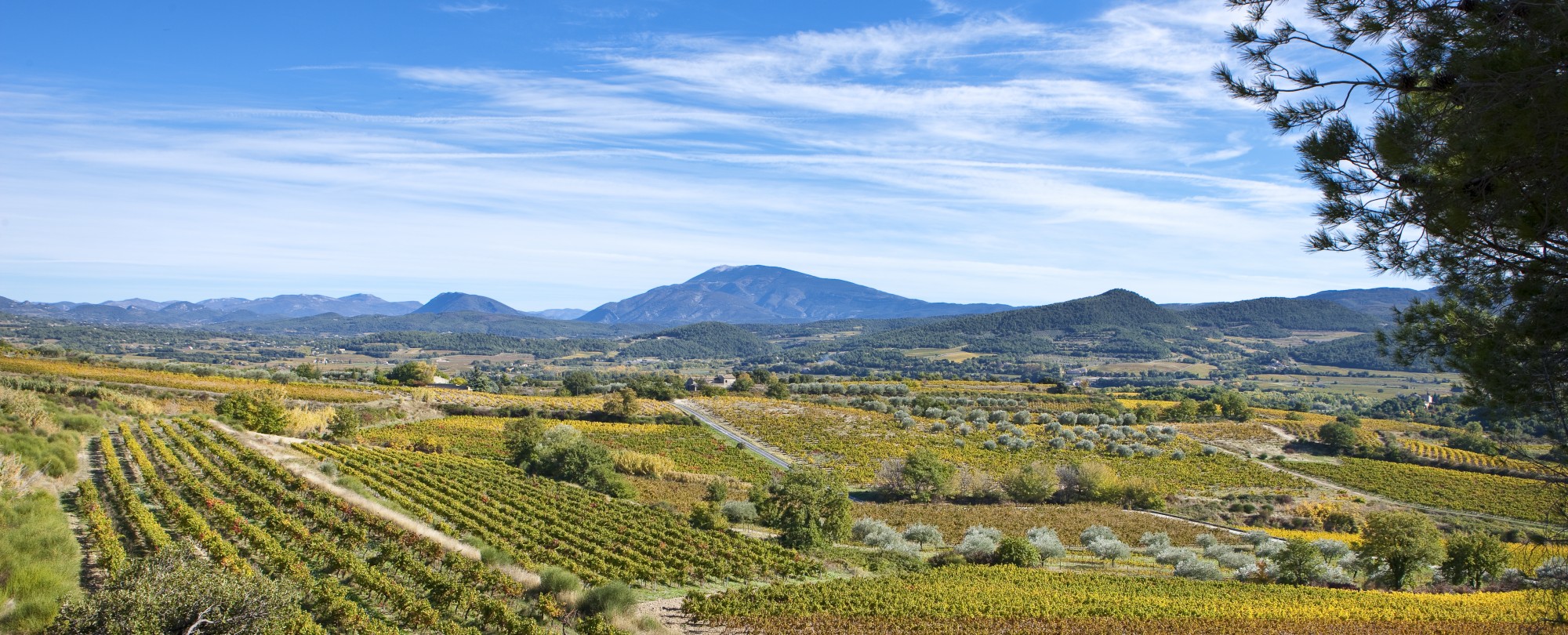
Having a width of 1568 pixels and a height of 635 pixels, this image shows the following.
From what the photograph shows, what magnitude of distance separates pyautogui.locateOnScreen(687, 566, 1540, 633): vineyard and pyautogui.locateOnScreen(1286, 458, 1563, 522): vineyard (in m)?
32.3

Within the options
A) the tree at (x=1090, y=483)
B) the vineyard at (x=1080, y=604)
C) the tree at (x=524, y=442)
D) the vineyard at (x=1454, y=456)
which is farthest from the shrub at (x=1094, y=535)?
the vineyard at (x=1454, y=456)

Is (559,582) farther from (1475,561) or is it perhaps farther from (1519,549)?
(1519,549)

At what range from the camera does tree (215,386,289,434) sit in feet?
140

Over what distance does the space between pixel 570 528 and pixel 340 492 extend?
23.9ft

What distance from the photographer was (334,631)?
44.5ft

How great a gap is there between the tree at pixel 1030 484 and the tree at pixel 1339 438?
122 ft

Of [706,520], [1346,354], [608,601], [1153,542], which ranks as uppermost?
[1346,354]

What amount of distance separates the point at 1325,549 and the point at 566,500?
2816cm

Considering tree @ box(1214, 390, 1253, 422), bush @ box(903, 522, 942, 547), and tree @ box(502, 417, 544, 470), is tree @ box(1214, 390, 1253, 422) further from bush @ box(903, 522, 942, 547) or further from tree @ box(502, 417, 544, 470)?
tree @ box(502, 417, 544, 470)

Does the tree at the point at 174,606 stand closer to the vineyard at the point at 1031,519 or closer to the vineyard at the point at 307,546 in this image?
the vineyard at the point at 307,546

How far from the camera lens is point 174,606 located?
10008mm

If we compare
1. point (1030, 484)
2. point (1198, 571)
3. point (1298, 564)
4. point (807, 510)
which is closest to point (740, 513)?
point (807, 510)

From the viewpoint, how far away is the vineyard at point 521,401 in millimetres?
66438

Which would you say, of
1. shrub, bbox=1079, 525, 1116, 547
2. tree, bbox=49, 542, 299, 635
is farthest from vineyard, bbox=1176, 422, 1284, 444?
tree, bbox=49, 542, 299, 635
